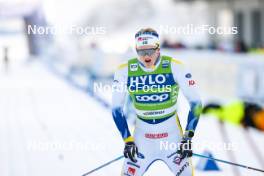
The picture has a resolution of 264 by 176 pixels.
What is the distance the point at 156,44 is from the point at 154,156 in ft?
3.05

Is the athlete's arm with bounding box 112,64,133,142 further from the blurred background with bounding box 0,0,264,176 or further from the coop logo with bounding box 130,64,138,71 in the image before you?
the blurred background with bounding box 0,0,264,176

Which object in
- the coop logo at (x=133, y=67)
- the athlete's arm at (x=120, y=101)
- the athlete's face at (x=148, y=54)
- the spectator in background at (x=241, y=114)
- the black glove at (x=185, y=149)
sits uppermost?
the athlete's face at (x=148, y=54)

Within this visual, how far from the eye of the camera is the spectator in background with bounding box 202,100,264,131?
453 inches

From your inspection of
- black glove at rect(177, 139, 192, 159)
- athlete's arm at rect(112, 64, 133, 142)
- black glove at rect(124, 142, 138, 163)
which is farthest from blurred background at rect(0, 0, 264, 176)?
black glove at rect(177, 139, 192, 159)

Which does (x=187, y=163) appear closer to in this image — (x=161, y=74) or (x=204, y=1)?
(x=161, y=74)

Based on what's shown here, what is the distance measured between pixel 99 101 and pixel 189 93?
10.8 m

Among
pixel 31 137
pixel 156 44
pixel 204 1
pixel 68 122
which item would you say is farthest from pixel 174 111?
pixel 204 1

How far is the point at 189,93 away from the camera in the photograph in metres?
5.01

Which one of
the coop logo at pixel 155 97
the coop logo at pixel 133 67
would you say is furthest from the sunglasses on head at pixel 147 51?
the coop logo at pixel 155 97

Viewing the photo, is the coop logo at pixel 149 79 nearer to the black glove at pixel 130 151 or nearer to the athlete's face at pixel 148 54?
the athlete's face at pixel 148 54

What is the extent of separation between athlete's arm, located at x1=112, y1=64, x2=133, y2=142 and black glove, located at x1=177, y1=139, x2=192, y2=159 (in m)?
0.41

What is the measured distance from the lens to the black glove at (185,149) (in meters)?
4.93

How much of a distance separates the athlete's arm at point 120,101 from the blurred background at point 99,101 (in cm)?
150

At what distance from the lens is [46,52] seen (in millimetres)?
33750
